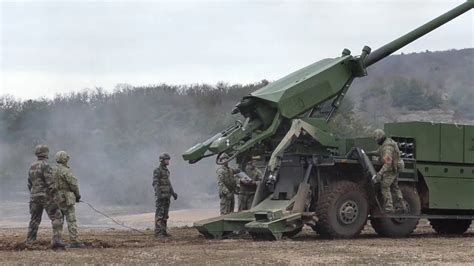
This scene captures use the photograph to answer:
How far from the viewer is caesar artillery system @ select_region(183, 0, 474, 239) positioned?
14.5 meters

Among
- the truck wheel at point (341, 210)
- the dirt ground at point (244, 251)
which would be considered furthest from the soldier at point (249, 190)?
the truck wheel at point (341, 210)

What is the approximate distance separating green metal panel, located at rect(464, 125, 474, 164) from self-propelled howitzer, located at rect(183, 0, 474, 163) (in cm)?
206

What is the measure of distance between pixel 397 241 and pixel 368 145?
2.16 meters

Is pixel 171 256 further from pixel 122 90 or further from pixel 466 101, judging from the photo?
pixel 466 101

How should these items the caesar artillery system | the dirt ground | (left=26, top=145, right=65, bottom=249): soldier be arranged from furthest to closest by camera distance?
1. the caesar artillery system
2. (left=26, top=145, right=65, bottom=249): soldier
3. the dirt ground

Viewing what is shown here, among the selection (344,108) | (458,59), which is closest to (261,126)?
(344,108)

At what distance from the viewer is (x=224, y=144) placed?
1488 cm

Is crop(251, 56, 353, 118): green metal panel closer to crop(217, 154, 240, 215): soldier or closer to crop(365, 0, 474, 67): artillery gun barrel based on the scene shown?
crop(365, 0, 474, 67): artillery gun barrel

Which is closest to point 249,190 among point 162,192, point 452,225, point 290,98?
point 162,192

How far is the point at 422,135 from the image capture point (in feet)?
51.7

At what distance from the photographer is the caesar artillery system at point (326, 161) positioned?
1455cm

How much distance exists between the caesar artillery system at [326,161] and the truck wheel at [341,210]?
2 centimetres

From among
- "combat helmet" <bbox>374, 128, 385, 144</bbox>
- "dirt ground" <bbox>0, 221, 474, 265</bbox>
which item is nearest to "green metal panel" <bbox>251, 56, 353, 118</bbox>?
"combat helmet" <bbox>374, 128, 385, 144</bbox>

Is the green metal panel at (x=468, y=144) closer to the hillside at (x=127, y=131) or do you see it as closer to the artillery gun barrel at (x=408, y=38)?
the artillery gun barrel at (x=408, y=38)
